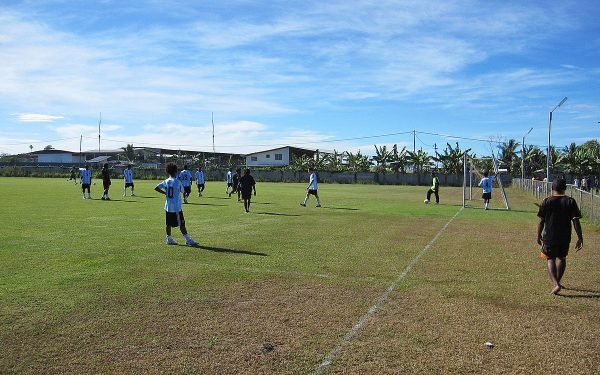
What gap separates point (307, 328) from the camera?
5.72 meters

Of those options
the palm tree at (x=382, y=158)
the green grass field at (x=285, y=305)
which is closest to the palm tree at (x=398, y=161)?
the palm tree at (x=382, y=158)

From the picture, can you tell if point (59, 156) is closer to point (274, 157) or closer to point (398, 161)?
point (274, 157)

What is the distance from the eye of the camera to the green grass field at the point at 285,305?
190 inches

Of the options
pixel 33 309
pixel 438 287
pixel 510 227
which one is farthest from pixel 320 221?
pixel 33 309

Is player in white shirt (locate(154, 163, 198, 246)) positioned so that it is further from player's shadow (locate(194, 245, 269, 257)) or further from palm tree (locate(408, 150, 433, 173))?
palm tree (locate(408, 150, 433, 173))

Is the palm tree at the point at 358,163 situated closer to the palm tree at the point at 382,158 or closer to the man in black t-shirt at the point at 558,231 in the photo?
the palm tree at the point at 382,158

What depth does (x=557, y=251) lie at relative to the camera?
7.48 metres

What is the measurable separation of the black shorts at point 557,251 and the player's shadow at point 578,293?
0.55 meters

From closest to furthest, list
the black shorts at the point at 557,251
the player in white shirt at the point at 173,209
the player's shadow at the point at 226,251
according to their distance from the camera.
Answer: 1. the black shorts at the point at 557,251
2. the player's shadow at the point at 226,251
3. the player in white shirt at the point at 173,209

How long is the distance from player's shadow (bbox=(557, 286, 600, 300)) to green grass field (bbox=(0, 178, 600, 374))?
5cm

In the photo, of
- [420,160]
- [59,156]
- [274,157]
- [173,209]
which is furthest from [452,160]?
[59,156]

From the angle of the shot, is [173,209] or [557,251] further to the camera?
[173,209]

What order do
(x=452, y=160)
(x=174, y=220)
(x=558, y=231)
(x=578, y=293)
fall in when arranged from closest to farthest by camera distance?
1. (x=578, y=293)
2. (x=558, y=231)
3. (x=174, y=220)
4. (x=452, y=160)

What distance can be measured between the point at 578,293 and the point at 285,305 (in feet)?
14.5
